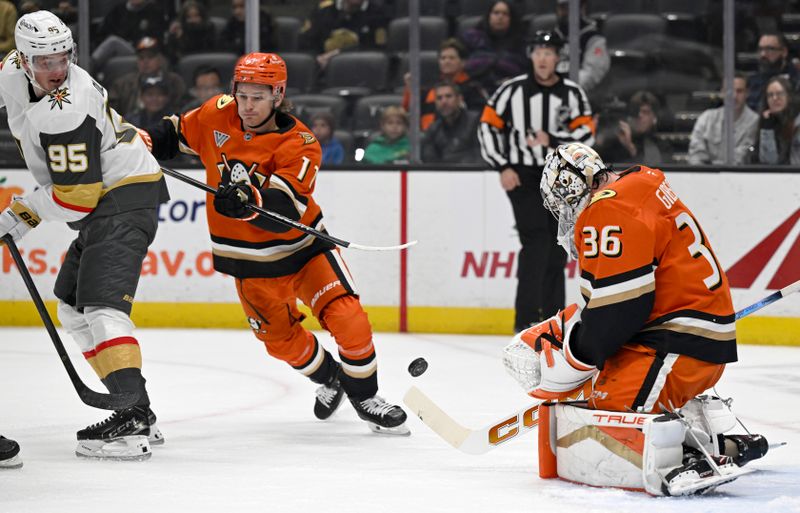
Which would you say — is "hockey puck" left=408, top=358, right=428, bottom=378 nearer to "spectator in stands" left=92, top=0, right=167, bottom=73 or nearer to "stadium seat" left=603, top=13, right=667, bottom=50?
"stadium seat" left=603, top=13, right=667, bottom=50

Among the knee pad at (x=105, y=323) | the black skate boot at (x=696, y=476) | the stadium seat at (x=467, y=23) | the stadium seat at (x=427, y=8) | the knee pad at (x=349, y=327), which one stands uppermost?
the stadium seat at (x=427, y=8)

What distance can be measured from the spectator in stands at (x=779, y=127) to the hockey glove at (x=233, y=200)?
3.27 m

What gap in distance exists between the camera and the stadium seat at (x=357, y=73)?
22.7 ft

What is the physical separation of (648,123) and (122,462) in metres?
3.80

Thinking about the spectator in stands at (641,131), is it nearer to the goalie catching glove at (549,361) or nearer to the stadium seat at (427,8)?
the stadium seat at (427,8)

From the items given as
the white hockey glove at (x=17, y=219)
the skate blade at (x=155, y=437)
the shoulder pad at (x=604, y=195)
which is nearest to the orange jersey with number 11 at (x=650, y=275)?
the shoulder pad at (x=604, y=195)

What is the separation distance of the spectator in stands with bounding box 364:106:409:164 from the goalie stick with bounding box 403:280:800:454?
3.26 metres

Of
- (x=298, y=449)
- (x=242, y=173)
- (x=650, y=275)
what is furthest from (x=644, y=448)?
(x=242, y=173)

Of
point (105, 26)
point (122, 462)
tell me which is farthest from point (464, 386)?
point (105, 26)

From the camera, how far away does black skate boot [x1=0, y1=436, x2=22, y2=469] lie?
3506mm

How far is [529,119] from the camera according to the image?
6.28 m

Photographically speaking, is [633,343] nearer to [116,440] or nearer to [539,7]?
[116,440]

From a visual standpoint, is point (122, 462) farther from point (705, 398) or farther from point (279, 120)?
point (705, 398)

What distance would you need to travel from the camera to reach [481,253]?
6637 millimetres
